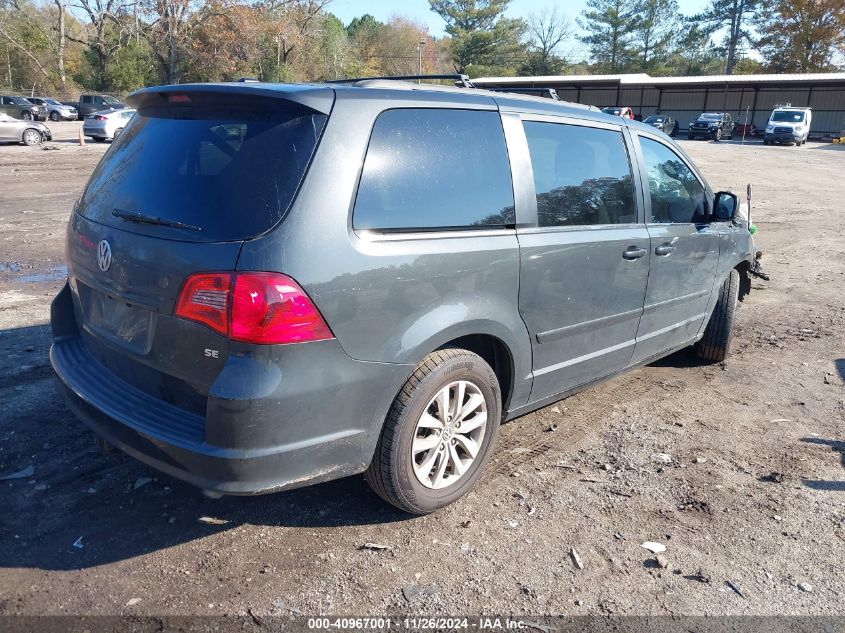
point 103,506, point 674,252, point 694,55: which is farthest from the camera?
point 694,55

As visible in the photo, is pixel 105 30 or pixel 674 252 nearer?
pixel 674 252

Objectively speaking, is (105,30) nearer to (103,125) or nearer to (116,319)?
(103,125)

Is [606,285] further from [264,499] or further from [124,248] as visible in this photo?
[124,248]

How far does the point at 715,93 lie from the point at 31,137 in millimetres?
48736

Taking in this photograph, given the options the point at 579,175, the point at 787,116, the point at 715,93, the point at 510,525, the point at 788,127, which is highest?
the point at 715,93

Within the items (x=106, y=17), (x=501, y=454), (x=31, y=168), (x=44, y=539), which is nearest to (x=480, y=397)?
(x=501, y=454)

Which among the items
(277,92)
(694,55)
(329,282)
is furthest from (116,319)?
(694,55)

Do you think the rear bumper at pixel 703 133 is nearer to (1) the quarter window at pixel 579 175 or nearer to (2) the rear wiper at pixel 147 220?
(1) the quarter window at pixel 579 175

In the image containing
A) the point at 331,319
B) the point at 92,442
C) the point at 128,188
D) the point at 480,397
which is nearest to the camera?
the point at 331,319

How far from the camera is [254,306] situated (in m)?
2.52

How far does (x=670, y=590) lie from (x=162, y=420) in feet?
7.40

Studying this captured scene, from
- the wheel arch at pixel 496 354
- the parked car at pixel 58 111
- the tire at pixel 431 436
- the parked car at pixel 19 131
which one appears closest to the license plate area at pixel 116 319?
the tire at pixel 431 436

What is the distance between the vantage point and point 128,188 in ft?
10.00

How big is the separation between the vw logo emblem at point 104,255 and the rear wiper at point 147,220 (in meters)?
0.14
